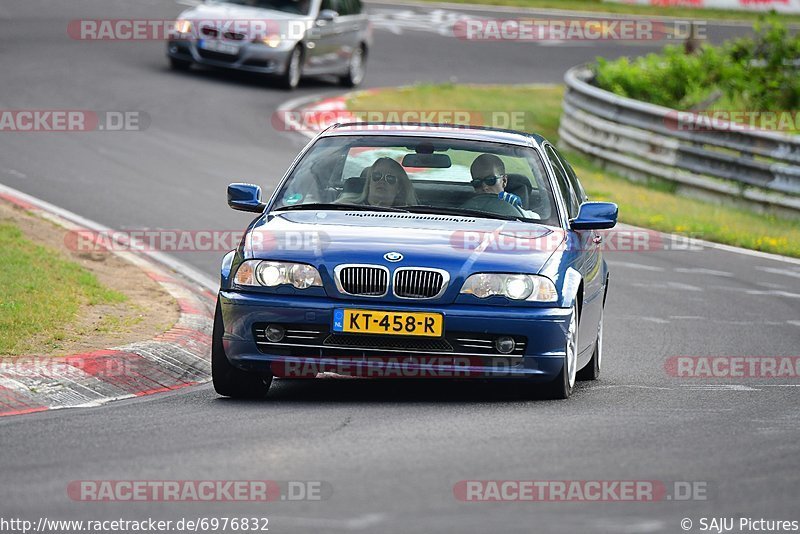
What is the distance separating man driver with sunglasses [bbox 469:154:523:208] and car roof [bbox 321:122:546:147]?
14 centimetres

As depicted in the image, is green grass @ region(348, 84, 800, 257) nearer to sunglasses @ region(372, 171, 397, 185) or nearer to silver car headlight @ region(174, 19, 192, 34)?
silver car headlight @ region(174, 19, 192, 34)

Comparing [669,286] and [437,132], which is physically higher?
[437,132]

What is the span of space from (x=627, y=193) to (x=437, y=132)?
35.3 ft

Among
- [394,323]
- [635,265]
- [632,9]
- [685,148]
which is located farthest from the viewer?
[632,9]

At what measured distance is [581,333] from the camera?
8.70 metres

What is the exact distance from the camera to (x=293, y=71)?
25.1m

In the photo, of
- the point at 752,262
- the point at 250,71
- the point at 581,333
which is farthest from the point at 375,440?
the point at 250,71

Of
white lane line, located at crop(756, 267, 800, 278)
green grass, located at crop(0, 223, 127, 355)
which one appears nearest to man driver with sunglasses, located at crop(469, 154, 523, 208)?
green grass, located at crop(0, 223, 127, 355)

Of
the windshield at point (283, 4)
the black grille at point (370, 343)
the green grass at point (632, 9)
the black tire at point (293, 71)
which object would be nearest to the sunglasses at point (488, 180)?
the black grille at point (370, 343)

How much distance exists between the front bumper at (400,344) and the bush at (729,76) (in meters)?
17.0

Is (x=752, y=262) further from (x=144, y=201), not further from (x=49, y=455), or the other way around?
(x=49, y=455)

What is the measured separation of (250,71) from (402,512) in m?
20.0

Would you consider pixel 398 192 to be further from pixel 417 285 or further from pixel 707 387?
pixel 707 387

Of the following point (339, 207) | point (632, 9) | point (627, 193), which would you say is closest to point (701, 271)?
point (627, 193)
